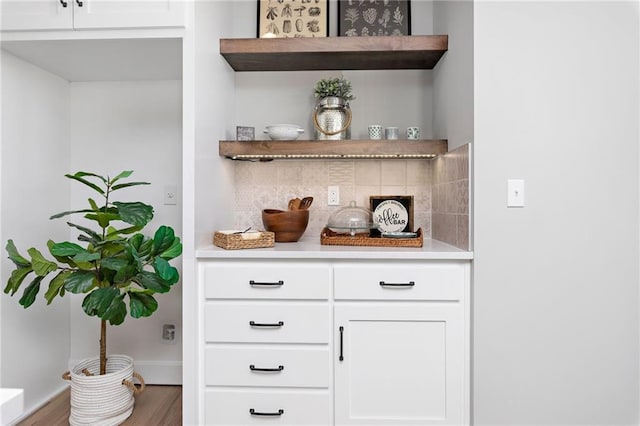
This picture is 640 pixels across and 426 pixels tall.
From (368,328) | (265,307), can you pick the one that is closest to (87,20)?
(265,307)

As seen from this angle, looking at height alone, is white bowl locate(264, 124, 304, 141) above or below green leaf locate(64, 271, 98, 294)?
above

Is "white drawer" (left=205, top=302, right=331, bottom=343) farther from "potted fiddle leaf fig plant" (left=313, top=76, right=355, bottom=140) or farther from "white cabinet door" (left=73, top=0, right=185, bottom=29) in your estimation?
"white cabinet door" (left=73, top=0, right=185, bottom=29)

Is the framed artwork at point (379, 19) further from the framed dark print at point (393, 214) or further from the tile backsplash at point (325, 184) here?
the framed dark print at point (393, 214)

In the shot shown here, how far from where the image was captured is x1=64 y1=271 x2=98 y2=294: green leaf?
5.60 feet

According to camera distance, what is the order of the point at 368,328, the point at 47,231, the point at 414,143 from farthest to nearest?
the point at 47,231 < the point at 414,143 < the point at 368,328

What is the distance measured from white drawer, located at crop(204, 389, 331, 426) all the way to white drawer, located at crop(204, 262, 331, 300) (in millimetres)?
423

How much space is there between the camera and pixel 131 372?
2.05 metres

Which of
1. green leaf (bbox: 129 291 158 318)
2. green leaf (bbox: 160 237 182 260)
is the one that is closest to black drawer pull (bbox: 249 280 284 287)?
green leaf (bbox: 160 237 182 260)

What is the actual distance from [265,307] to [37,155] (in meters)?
1.45

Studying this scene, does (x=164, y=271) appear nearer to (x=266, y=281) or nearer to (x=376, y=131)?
(x=266, y=281)

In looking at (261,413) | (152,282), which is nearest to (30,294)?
(152,282)

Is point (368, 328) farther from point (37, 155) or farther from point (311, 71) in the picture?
point (37, 155)

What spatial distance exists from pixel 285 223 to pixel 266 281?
0.43 metres

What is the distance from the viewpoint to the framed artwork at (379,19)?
2.35m
